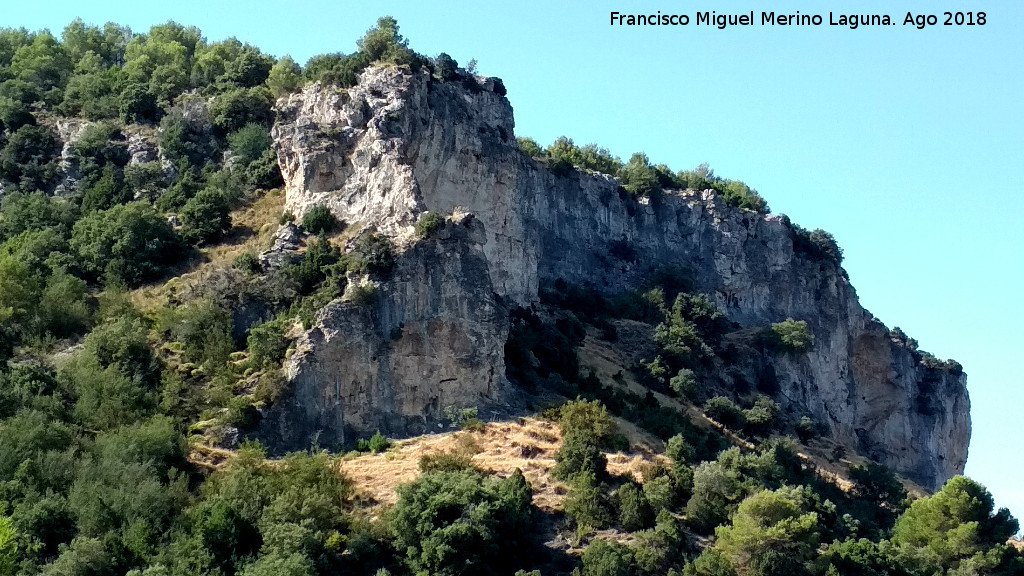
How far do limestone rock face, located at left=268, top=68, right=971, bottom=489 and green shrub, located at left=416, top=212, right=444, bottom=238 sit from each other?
0.51m

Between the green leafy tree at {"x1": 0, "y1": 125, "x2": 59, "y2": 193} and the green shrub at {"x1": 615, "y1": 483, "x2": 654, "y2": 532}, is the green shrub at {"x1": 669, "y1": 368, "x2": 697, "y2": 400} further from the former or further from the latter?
the green leafy tree at {"x1": 0, "y1": 125, "x2": 59, "y2": 193}

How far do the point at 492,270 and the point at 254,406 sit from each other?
14999 millimetres

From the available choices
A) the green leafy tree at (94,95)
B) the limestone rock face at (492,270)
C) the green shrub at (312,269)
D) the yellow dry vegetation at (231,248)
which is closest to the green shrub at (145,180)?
the yellow dry vegetation at (231,248)

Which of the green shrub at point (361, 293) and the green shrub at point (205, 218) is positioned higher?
the green shrub at point (205, 218)

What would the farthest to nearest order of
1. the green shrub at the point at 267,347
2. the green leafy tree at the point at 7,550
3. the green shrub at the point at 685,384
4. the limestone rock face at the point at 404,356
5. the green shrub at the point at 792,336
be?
1. the green shrub at the point at 792,336
2. the green shrub at the point at 685,384
3. the green shrub at the point at 267,347
4. the limestone rock face at the point at 404,356
5. the green leafy tree at the point at 7,550

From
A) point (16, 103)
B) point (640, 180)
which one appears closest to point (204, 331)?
point (16, 103)

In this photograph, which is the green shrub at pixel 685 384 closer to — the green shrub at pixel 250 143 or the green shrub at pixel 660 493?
the green shrub at pixel 660 493

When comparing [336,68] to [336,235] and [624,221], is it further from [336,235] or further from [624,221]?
[624,221]

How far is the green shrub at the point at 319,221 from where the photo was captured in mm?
52469

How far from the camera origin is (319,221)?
52.5 meters

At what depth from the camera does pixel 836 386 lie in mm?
72062

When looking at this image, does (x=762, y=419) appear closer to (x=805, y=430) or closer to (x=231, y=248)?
(x=805, y=430)

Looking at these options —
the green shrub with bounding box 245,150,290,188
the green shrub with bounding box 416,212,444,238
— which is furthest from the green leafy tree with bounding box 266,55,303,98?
the green shrub with bounding box 416,212,444,238

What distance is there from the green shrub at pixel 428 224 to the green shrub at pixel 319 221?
3671 millimetres
